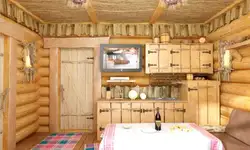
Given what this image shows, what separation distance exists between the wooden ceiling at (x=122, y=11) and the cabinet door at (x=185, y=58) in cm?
72

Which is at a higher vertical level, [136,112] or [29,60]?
[29,60]

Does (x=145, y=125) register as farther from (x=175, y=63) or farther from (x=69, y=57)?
(x=69, y=57)

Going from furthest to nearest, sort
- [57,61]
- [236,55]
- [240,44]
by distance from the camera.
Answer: [57,61] → [236,55] → [240,44]

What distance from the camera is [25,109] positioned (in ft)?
15.4

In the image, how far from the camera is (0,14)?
3723 mm

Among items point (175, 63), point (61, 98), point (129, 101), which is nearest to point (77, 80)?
point (61, 98)

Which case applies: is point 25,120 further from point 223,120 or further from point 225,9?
point 225,9

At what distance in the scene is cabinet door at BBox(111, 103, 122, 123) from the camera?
4801 millimetres

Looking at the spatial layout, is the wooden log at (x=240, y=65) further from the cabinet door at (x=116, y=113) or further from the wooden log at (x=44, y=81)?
the wooden log at (x=44, y=81)

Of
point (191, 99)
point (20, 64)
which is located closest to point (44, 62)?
point (20, 64)

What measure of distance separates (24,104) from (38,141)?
89cm

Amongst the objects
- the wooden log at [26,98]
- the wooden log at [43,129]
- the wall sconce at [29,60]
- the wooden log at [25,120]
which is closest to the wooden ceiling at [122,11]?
the wall sconce at [29,60]

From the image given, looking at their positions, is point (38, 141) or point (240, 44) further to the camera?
point (38, 141)

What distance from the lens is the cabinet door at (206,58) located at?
200 inches
